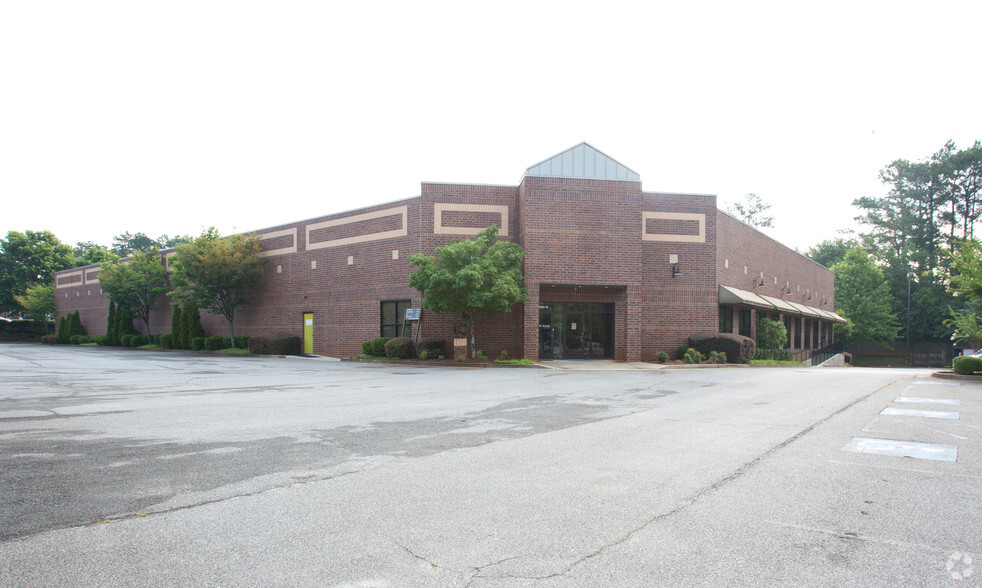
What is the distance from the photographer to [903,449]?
7594 mm

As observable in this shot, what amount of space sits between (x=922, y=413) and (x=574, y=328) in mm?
17215

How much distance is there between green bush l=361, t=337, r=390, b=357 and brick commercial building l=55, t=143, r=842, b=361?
54.2 inches

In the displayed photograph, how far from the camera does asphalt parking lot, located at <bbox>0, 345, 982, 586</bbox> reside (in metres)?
3.82

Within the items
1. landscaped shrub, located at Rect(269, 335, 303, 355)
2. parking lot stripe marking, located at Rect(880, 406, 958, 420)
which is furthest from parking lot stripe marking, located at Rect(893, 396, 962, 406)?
landscaped shrub, located at Rect(269, 335, 303, 355)

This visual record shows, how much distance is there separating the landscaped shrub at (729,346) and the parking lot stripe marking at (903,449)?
1833 cm

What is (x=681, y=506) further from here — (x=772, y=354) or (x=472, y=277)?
(x=772, y=354)

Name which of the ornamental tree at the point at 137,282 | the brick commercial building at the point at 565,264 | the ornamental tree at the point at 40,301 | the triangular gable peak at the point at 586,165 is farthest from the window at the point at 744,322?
the ornamental tree at the point at 40,301

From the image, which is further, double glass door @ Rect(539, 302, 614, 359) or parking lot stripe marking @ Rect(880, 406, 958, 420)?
double glass door @ Rect(539, 302, 614, 359)

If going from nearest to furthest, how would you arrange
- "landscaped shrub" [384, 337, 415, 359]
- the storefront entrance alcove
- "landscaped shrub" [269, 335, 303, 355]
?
"landscaped shrub" [384, 337, 415, 359], the storefront entrance alcove, "landscaped shrub" [269, 335, 303, 355]

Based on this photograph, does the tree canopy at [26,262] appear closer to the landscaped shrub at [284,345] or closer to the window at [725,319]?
the landscaped shrub at [284,345]

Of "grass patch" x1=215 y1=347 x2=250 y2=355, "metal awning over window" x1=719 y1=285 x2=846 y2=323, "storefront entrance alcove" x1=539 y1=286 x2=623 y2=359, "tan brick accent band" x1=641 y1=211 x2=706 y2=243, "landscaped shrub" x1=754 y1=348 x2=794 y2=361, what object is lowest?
"grass patch" x1=215 y1=347 x2=250 y2=355

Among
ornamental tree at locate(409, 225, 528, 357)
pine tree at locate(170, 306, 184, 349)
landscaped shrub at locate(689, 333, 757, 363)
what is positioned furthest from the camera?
pine tree at locate(170, 306, 184, 349)

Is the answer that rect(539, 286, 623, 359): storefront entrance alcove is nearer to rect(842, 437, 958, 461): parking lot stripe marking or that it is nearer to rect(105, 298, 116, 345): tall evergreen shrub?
rect(842, 437, 958, 461): parking lot stripe marking

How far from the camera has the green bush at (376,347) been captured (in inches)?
1062
